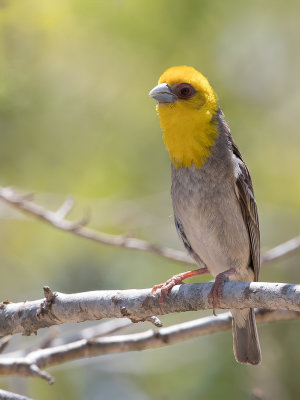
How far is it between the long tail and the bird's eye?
1.65m

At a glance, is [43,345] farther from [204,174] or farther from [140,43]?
[140,43]

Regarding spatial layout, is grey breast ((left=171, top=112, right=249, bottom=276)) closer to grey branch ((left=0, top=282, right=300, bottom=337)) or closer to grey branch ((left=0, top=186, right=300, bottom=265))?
grey branch ((left=0, top=186, right=300, bottom=265))

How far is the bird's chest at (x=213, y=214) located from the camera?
15.7ft

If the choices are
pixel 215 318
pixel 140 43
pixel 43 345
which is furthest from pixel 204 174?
pixel 140 43

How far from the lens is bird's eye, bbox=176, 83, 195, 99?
4.90 metres

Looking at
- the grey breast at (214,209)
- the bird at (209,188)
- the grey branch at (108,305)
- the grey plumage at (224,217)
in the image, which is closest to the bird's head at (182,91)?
the bird at (209,188)

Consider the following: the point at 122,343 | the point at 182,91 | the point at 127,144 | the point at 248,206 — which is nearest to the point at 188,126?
the point at 182,91

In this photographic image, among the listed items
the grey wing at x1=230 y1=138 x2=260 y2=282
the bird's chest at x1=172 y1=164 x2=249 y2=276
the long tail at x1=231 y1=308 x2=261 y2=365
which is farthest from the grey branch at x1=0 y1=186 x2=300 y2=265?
the long tail at x1=231 y1=308 x2=261 y2=365

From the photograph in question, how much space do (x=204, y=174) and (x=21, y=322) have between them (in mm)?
1730

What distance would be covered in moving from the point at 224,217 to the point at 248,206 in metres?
0.28

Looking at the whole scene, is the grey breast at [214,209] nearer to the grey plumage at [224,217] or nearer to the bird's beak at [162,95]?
the grey plumage at [224,217]

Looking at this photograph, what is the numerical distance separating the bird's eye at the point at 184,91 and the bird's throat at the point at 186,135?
0.31 feet

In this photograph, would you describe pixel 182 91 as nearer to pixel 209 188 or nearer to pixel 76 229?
pixel 209 188

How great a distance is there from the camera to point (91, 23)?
707cm
